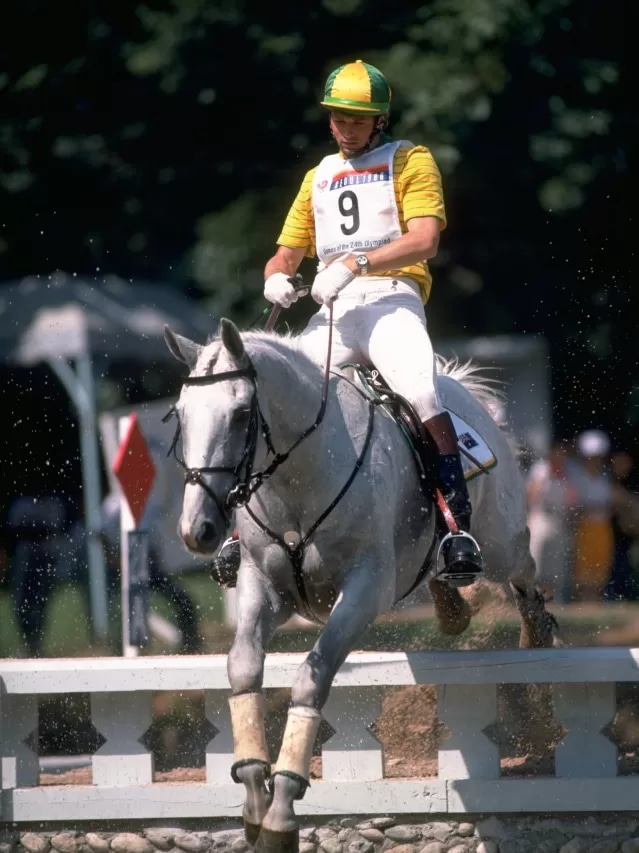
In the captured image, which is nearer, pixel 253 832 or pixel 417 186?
pixel 253 832

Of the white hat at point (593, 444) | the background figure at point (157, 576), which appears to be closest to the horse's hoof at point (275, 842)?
the background figure at point (157, 576)

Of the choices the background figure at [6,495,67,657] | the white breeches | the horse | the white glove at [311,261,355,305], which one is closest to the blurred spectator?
the background figure at [6,495,67,657]

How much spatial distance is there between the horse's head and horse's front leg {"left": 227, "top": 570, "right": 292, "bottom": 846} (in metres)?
0.66

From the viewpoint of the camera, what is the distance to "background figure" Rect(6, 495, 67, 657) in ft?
40.6

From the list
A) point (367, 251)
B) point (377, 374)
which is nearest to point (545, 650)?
point (377, 374)

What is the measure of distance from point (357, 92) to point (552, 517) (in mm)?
8488

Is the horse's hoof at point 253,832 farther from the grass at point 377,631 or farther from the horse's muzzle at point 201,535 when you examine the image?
the grass at point 377,631

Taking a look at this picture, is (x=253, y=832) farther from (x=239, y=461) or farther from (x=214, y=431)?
(x=214, y=431)

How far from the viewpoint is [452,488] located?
746 centimetres

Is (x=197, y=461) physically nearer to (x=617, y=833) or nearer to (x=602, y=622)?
(x=617, y=833)

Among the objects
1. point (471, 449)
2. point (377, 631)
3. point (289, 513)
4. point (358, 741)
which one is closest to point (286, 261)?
point (471, 449)

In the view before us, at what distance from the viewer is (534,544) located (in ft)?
49.0

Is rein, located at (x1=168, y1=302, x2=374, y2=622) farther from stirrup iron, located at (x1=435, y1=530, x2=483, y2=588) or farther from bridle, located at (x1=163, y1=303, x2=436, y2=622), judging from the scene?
stirrup iron, located at (x1=435, y1=530, x2=483, y2=588)

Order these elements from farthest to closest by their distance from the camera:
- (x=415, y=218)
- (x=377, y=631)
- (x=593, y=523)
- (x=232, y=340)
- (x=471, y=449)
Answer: (x=593, y=523) → (x=377, y=631) → (x=471, y=449) → (x=415, y=218) → (x=232, y=340)
